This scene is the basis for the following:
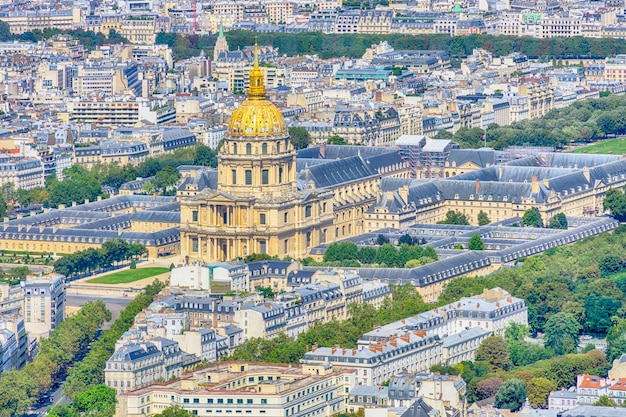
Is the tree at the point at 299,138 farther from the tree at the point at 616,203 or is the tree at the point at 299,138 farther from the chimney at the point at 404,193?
the tree at the point at 616,203

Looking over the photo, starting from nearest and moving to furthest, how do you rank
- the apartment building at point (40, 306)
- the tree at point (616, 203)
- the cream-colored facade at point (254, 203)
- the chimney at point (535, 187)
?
1. the apartment building at point (40, 306)
2. the cream-colored facade at point (254, 203)
3. the tree at point (616, 203)
4. the chimney at point (535, 187)

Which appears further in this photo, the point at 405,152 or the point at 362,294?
the point at 405,152

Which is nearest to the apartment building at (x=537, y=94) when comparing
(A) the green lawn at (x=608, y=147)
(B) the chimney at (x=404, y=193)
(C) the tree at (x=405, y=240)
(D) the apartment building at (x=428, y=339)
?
(A) the green lawn at (x=608, y=147)

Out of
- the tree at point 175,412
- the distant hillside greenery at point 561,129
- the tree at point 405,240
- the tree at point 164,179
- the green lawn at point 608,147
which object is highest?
the tree at point 175,412

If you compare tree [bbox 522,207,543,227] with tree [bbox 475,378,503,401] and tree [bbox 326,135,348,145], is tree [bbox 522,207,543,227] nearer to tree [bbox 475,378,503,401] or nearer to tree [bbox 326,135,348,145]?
tree [bbox 326,135,348,145]

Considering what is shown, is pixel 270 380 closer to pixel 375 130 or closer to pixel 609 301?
pixel 609 301

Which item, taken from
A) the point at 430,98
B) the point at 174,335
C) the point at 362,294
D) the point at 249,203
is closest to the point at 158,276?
the point at 249,203

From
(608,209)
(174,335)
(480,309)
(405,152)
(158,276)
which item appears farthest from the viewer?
(405,152)
